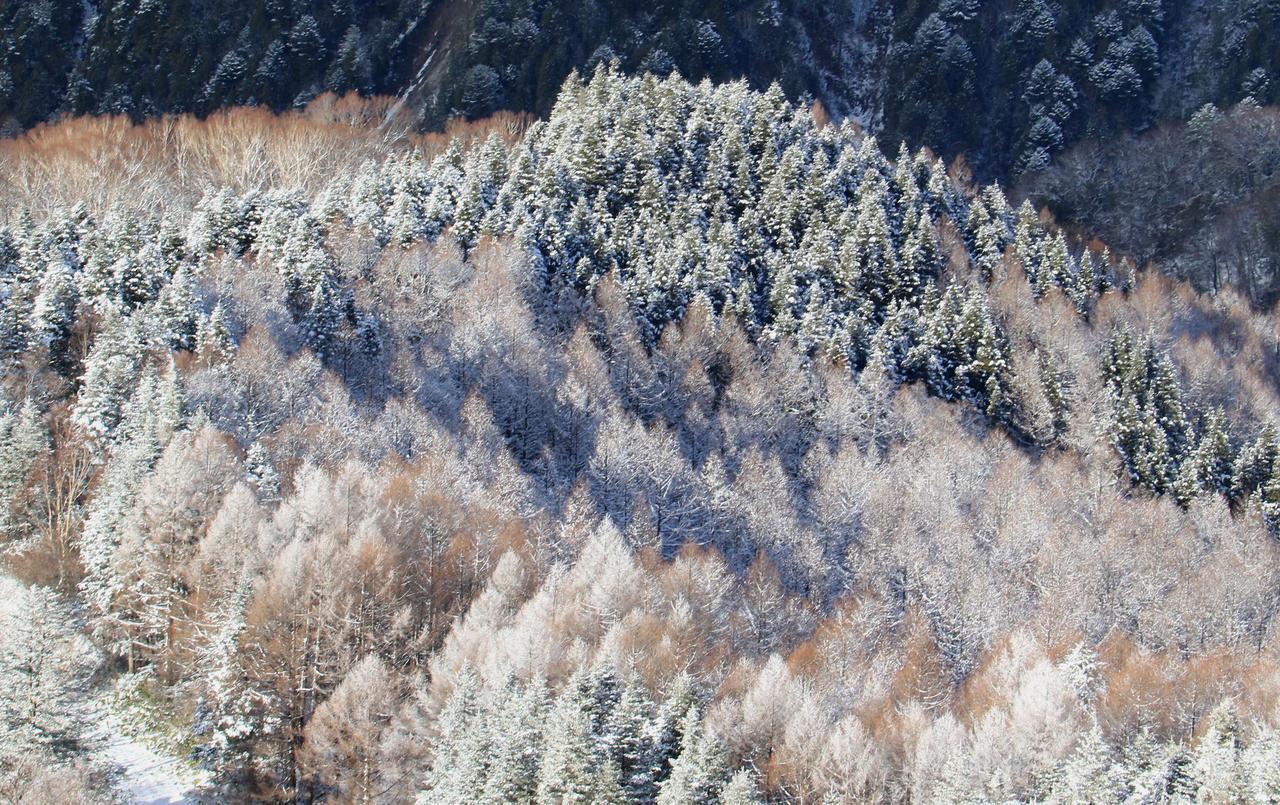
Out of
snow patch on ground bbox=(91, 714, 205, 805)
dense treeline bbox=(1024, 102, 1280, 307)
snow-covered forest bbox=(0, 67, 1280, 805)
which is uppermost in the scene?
dense treeline bbox=(1024, 102, 1280, 307)

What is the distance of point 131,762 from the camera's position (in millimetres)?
43562

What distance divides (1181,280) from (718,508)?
8686cm

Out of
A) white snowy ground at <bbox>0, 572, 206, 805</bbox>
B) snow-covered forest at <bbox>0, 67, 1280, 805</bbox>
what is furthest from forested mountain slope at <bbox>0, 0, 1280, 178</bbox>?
white snowy ground at <bbox>0, 572, 206, 805</bbox>

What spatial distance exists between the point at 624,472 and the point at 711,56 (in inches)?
4395

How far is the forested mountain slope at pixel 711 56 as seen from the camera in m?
162

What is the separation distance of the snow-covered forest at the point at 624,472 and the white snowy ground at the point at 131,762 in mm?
1125

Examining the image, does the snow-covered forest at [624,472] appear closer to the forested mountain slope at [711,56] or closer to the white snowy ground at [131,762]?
the white snowy ground at [131,762]

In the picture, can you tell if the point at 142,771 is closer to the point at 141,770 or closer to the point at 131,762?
the point at 141,770

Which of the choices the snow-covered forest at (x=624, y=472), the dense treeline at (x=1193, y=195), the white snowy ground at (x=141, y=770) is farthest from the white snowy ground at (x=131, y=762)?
the dense treeline at (x=1193, y=195)

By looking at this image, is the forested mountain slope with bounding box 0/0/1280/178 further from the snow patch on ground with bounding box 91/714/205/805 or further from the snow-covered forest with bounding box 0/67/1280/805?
the snow patch on ground with bounding box 91/714/205/805

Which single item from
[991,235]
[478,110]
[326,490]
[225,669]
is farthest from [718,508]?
[478,110]

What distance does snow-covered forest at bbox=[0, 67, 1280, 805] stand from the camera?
41.7 metres

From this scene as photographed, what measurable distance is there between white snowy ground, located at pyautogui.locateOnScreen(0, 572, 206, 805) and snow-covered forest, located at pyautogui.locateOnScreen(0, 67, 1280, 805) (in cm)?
112

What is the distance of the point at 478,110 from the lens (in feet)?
505
